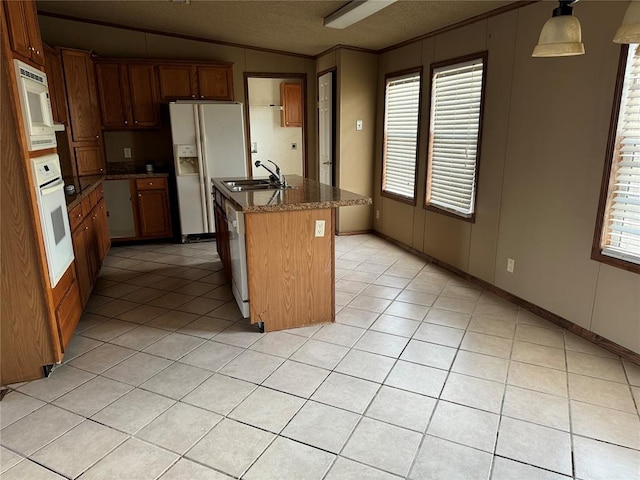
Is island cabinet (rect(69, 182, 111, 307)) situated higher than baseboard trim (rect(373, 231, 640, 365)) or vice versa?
island cabinet (rect(69, 182, 111, 307))

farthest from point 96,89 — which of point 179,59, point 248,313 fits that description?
point 248,313

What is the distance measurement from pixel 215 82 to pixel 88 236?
2640 millimetres

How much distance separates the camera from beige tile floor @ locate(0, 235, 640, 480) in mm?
1797

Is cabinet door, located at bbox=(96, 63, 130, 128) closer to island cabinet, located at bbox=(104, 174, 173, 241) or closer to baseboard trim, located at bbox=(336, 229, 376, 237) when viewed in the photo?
island cabinet, located at bbox=(104, 174, 173, 241)

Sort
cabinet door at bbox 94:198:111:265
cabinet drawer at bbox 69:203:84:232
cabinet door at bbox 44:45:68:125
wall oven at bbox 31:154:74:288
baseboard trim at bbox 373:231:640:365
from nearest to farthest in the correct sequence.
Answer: wall oven at bbox 31:154:74:288 < baseboard trim at bbox 373:231:640:365 < cabinet drawer at bbox 69:203:84:232 < cabinet door at bbox 94:198:111:265 < cabinet door at bbox 44:45:68:125

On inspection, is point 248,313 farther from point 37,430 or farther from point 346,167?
point 346,167

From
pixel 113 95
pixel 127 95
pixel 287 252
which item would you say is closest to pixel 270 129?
pixel 127 95

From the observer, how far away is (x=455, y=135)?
158 inches

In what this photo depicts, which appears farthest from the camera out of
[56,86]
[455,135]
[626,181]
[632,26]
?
[56,86]

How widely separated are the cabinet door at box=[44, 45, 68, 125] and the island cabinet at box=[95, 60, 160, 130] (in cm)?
47

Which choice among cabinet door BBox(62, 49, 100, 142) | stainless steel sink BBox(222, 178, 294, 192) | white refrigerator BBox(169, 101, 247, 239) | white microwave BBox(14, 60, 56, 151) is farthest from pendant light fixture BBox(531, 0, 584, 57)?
cabinet door BBox(62, 49, 100, 142)

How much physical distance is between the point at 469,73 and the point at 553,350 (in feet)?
8.04

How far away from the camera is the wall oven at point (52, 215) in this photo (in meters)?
2.25

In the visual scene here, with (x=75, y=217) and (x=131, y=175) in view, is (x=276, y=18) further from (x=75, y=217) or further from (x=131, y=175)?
(x=75, y=217)
